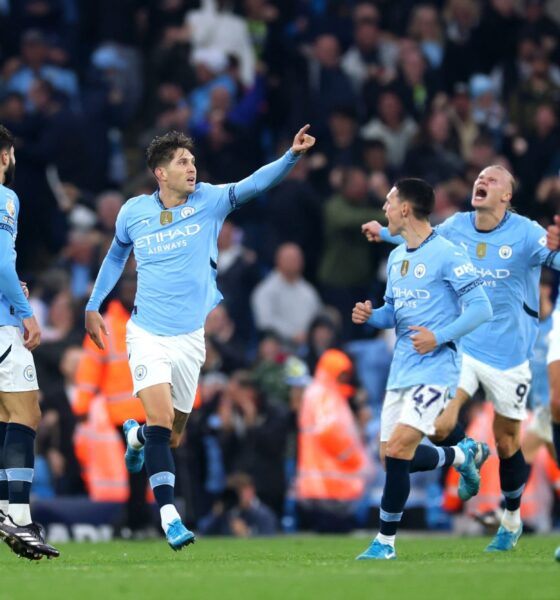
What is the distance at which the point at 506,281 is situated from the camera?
40.8 feet

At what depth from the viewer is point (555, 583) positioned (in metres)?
9.21

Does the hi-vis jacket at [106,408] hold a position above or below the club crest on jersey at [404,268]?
below

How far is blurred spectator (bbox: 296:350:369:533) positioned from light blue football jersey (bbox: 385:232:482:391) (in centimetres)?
620

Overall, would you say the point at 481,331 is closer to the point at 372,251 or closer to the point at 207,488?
the point at 207,488

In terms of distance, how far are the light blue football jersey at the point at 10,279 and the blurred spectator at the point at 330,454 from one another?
6849 millimetres

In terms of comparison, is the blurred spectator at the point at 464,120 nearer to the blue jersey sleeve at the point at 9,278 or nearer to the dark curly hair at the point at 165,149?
the dark curly hair at the point at 165,149

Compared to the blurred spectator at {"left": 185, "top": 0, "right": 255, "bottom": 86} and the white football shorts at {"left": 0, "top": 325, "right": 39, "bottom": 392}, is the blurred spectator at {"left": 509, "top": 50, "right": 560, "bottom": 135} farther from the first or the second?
the white football shorts at {"left": 0, "top": 325, "right": 39, "bottom": 392}

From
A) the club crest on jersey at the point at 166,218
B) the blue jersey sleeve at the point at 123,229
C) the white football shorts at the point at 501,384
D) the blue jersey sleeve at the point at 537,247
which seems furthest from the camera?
the white football shorts at the point at 501,384

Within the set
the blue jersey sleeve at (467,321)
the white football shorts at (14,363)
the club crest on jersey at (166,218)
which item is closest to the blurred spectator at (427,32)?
the club crest on jersey at (166,218)

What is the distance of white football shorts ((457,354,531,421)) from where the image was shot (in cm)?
1249

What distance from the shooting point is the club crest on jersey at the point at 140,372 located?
37.7 ft

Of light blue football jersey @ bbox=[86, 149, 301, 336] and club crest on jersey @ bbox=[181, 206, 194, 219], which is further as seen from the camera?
club crest on jersey @ bbox=[181, 206, 194, 219]

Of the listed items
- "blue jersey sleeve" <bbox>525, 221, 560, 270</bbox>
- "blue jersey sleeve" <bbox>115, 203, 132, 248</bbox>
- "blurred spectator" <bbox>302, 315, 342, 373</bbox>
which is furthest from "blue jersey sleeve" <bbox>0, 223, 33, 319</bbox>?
"blurred spectator" <bbox>302, 315, 342, 373</bbox>

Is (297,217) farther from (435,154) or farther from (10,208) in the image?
(10,208)
